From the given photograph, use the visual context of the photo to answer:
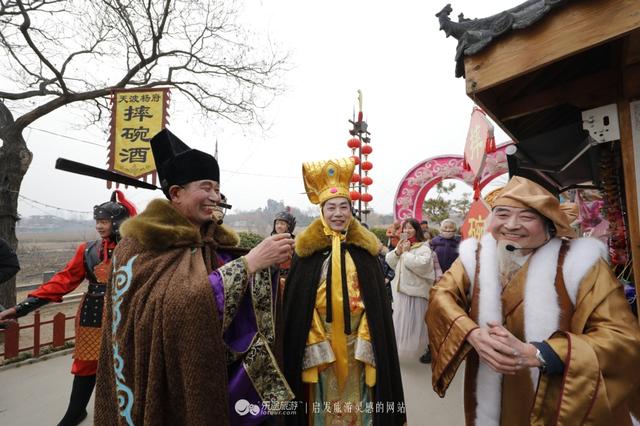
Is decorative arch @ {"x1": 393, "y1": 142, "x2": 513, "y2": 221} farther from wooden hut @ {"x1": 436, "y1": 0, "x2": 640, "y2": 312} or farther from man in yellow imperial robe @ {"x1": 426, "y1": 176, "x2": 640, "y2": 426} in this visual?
man in yellow imperial robe @ {"x1": 426, "y1": 176, "x2": 640, "y2": 426}

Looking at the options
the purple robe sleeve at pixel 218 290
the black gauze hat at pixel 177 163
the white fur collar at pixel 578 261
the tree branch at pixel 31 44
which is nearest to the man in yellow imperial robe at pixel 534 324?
the white fur collar at pixel 578 261

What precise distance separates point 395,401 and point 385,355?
0.37m

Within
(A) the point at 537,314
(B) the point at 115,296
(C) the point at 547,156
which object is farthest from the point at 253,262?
(C) the point at 547,156

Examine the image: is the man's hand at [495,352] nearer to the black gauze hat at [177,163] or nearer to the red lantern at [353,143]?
the black gauze hat at [177,163]

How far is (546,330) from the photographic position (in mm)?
1552

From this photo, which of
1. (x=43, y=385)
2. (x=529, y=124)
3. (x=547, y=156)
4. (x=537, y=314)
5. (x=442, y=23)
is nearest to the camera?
(x=537, y=314)

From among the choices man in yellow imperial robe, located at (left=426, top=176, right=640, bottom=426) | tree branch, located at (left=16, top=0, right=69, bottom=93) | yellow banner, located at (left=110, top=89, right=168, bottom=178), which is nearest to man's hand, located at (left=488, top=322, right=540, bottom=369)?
man in yellow imperial robe, located at (left=426, top=176, right=640, bottom=426)

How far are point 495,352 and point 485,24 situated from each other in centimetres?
192

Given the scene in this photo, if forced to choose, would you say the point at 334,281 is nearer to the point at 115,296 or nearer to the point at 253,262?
the point at 253,262

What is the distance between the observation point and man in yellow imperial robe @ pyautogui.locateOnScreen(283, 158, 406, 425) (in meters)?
2.16

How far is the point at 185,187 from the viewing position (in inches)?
65.9

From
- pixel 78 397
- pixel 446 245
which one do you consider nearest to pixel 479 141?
pixel 446 245

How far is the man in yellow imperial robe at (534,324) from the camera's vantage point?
1.37 metres

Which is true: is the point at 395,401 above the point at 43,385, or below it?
above
